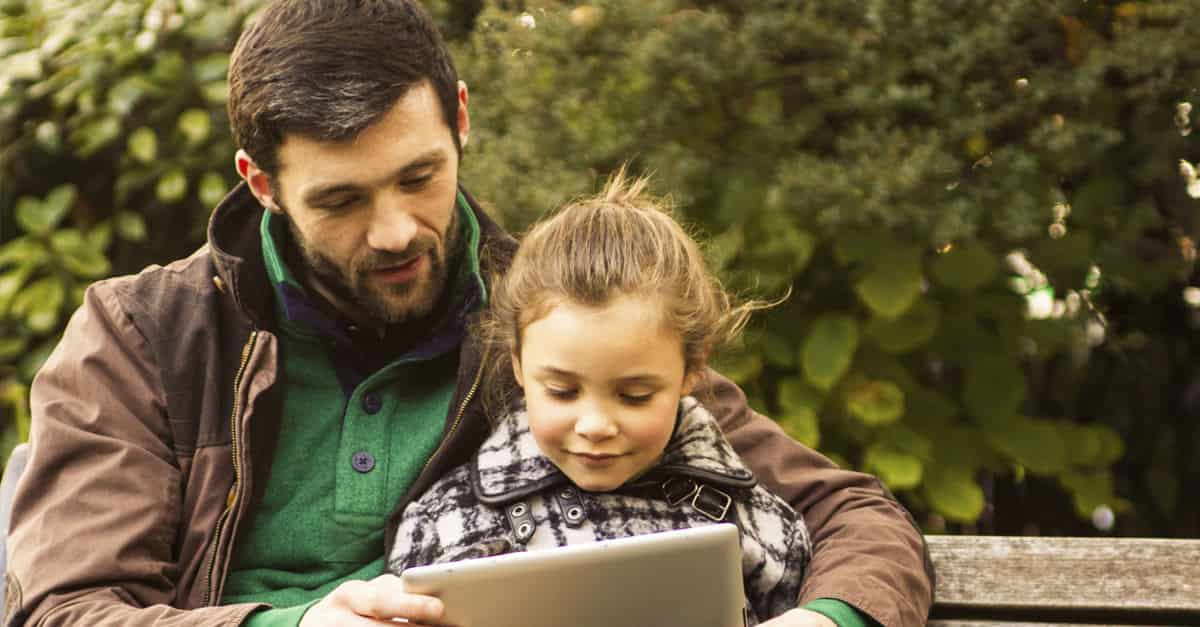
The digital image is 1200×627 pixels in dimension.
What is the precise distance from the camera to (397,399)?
8.35ft

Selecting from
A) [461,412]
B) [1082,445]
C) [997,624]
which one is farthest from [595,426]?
[1082,445]

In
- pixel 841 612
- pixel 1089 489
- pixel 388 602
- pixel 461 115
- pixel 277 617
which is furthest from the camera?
pixel 1089 489

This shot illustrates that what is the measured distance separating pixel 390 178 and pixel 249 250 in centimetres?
29

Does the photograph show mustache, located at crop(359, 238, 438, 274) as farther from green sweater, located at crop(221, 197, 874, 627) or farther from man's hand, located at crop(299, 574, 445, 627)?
man's hand, located at crop(299, 574, 445, 627)

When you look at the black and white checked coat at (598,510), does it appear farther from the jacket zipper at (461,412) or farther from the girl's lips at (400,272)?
the girl's lips at (400,272)

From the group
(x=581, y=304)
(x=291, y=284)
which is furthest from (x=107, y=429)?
(x=581, y=304)

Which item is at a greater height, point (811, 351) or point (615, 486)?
point (615, 486)

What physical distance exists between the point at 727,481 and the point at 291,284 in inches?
30.3

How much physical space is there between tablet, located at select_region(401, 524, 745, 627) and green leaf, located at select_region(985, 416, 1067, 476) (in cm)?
156

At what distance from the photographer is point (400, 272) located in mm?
2510

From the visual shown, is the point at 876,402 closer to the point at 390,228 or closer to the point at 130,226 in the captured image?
the point at 390,228

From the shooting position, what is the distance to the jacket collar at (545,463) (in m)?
2.37

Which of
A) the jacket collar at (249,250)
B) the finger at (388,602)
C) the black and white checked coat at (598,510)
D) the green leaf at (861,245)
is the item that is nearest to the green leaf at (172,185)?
the jacket collar at (249,250)

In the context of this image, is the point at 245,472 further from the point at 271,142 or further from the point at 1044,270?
the point at 1044,270
